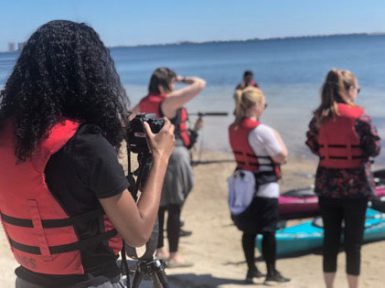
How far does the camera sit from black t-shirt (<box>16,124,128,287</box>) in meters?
1.72

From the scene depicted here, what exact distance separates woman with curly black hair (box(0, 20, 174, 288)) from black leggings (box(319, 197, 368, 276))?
2514 millimetres

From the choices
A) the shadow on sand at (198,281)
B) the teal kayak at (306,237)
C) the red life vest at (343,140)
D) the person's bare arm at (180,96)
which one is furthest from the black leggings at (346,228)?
the teal kayak at (306,237)

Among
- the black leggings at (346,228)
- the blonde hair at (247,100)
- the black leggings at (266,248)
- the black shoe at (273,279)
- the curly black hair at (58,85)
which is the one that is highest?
the curly black hair at (58,85)

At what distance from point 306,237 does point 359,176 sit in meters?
2.25

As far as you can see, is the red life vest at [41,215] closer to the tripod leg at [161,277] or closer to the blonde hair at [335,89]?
the tripod leg at [161,277]

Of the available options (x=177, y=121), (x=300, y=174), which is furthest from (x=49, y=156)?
(x=300, y=174)

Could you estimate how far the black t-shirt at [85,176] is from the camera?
67.7 inches

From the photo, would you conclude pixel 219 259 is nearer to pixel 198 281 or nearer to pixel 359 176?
pixel 198 281

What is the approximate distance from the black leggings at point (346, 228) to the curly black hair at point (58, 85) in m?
2.64

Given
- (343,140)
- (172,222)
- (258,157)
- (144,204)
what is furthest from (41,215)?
(172,222)

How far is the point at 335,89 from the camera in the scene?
4113 mm

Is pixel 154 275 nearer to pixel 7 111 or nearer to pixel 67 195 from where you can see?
pixel 67 195

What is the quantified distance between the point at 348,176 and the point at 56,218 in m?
2.75

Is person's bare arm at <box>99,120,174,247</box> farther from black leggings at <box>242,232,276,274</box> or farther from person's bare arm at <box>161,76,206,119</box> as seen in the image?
black leggings at <box>242,232,276,274</box>
